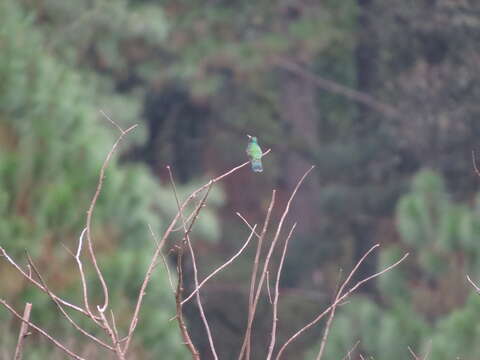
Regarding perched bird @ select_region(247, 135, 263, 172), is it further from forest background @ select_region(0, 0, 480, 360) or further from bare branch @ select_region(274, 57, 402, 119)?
bare branch @ select_region(274, 57, 402, 119)

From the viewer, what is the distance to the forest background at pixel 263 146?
318 inches

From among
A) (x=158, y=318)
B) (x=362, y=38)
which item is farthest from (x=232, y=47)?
(x=158, y=318)

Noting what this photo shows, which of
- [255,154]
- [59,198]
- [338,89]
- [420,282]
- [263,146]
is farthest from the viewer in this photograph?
[338,89]

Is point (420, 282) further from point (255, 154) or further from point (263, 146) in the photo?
point (255, 154)

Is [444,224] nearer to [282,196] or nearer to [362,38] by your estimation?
[362,38]

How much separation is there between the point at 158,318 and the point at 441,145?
459 centimetres

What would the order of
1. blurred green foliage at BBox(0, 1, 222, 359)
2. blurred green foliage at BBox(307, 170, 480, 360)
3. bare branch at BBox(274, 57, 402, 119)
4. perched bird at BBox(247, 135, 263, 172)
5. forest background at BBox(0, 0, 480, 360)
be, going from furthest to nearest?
1. bare branch at BBox(274, 57, 402, 119)
2. blurred green foliage at BBox(307, 170, 480, 360)
3. forest background at BBox(0, 0, 480, 360)
4. blurred green foliage at BBox(0, 1, 222, 359)
5. perched bird at BBox(247, 135, 263, 172)

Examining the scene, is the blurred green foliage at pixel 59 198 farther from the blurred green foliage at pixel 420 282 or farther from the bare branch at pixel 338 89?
the bare branch at pixel 338 89

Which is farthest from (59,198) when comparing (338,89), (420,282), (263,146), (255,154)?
(338,89)

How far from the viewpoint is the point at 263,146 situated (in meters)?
13.7

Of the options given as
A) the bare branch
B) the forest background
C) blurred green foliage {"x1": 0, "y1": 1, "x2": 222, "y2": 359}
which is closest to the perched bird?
the forest background

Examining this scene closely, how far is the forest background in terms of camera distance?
8.09 metres

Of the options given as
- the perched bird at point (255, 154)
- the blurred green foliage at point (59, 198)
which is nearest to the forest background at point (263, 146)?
the blurred green foliage at point (59, 198)

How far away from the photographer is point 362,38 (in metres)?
13.1
